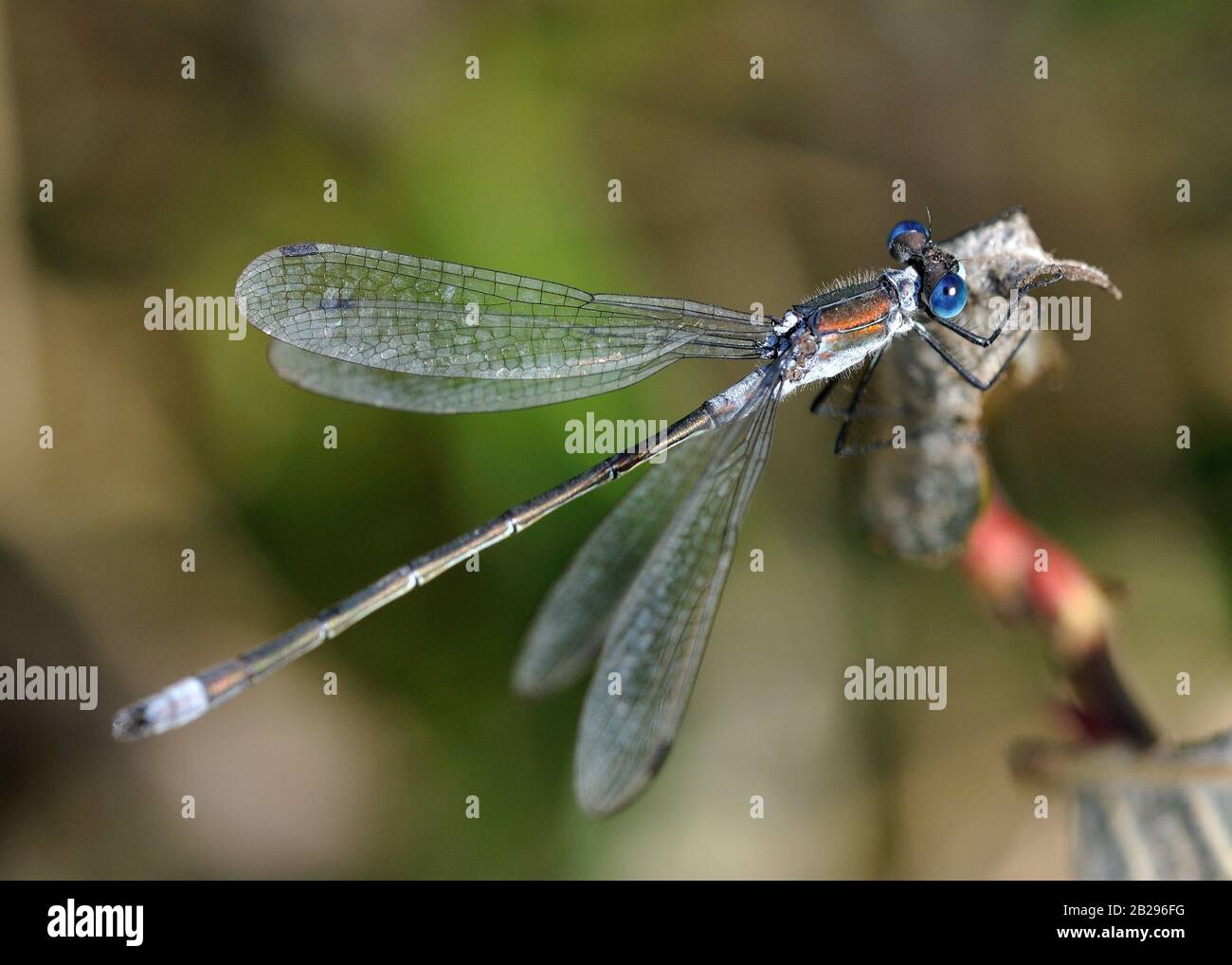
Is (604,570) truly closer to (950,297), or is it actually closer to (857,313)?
(857,313)

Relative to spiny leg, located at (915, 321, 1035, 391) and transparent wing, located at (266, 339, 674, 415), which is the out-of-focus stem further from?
transparent wing, located at (266, 339, 674, 415)

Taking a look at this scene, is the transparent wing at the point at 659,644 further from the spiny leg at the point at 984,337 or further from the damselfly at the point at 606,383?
the spiny leg at the point at 984,337

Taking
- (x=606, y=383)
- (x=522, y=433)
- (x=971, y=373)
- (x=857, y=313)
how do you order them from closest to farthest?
(x=971, y=373)
(x=857, y=313)
(x=606, y=383)
(x=522, y=433)

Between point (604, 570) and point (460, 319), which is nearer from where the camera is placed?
point (460, 319)

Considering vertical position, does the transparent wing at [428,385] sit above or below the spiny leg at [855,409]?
above

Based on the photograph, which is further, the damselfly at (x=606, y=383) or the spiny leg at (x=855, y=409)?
the spiny leg at (x=855, y=409)

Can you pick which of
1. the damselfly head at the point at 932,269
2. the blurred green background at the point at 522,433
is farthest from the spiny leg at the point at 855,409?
the blurred green background at the point at 522,433

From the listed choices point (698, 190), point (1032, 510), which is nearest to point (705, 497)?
point (1032, 510)

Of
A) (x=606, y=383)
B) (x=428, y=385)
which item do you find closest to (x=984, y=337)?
(x=606, y=383)
